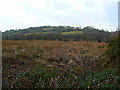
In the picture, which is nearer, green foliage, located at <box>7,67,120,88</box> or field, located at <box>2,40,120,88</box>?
green foliage, located at <box>7,67,120,88</box>

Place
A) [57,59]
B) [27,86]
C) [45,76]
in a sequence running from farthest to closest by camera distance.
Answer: [57,59]
[45,76]
[27,86]

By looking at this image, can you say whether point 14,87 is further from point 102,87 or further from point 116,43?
point 116,43

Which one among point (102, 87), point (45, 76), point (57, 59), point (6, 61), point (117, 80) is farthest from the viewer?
point (57, 59)

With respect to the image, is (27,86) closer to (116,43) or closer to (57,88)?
(57,88)

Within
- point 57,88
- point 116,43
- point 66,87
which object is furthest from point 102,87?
point 116,43

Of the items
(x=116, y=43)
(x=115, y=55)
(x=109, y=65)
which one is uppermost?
(x=116, y=43)

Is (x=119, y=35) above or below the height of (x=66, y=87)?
above

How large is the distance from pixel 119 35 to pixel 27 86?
4.35 m

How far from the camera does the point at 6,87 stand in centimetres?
330

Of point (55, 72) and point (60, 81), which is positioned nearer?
point (60, 81)

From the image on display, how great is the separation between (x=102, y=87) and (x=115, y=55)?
11.1ft

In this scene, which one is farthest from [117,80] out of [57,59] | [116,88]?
[57,59]

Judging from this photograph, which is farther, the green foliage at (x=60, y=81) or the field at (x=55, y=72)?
the field at (x=55, y=72)

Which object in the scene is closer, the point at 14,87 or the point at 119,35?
the point at 14,87
